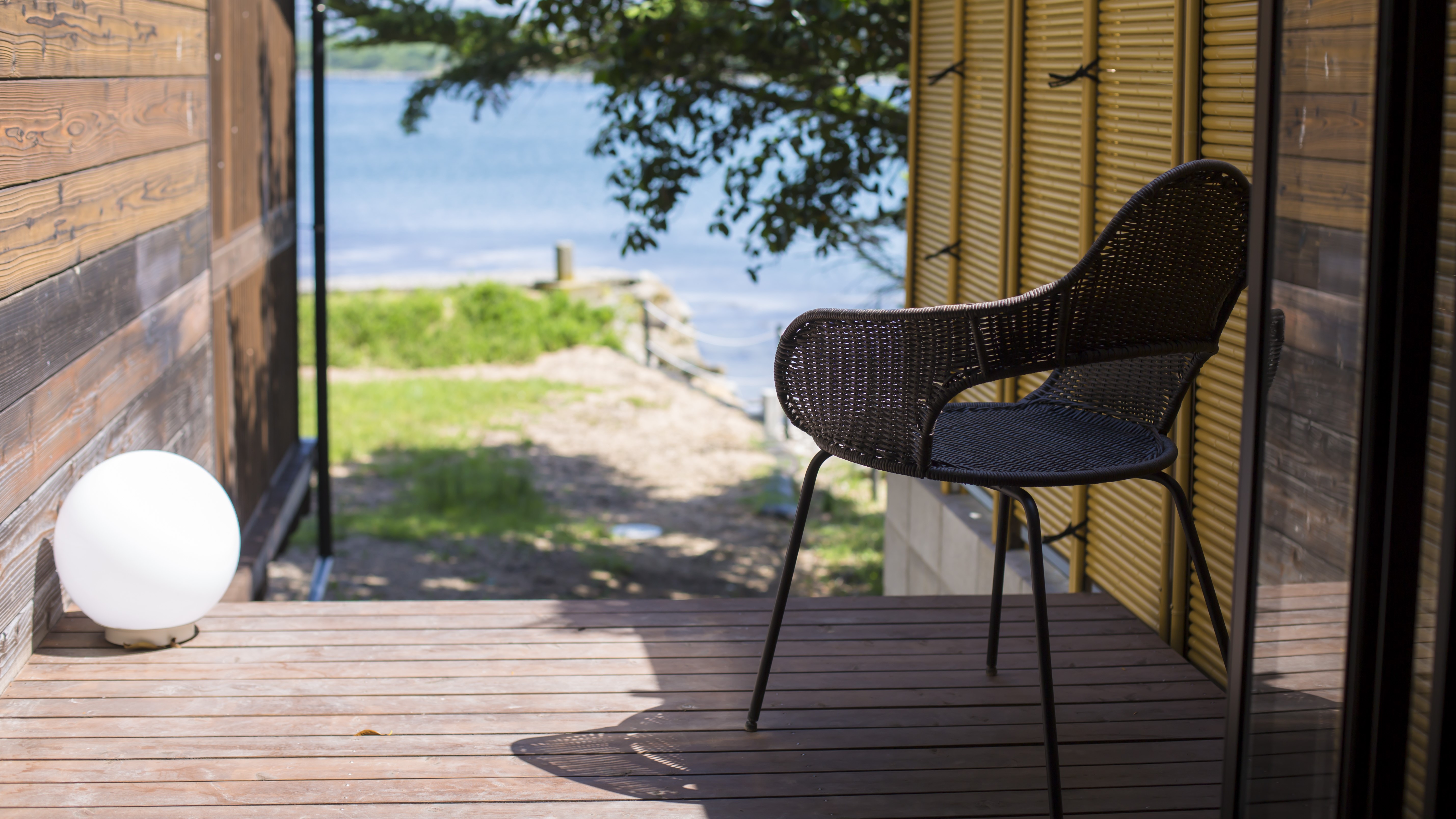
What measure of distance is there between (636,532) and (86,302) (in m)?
5.15

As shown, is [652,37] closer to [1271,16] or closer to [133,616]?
[133,616]

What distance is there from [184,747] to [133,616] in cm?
43

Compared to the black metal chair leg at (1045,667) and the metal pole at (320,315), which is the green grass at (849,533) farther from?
the black metal chair leg at (1045,667)

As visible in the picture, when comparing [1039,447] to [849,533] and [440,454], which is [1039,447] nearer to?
[849,533]

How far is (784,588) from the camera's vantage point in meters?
1.96

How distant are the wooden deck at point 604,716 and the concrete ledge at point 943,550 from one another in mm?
454

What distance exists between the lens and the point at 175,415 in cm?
330

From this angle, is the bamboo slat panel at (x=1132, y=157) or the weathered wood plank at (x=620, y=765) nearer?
the weathered wood plank at (x=620, y=765)

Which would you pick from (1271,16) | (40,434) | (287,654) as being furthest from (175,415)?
(1271,16)

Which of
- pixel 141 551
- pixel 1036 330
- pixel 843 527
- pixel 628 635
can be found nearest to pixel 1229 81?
pixel 1036 330

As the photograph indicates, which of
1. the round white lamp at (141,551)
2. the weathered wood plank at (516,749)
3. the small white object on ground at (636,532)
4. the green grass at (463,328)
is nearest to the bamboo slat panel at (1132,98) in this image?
the weathered wood plank at (516,749)

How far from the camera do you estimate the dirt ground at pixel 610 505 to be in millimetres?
6398

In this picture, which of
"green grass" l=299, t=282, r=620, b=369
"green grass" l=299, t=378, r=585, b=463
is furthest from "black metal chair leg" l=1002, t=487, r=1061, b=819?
"green grass" l=299, t=282, r=620, b=369

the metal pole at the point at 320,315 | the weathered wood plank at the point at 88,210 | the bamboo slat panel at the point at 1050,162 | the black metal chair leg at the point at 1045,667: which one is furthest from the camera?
the metal pole at the point at 320,315
